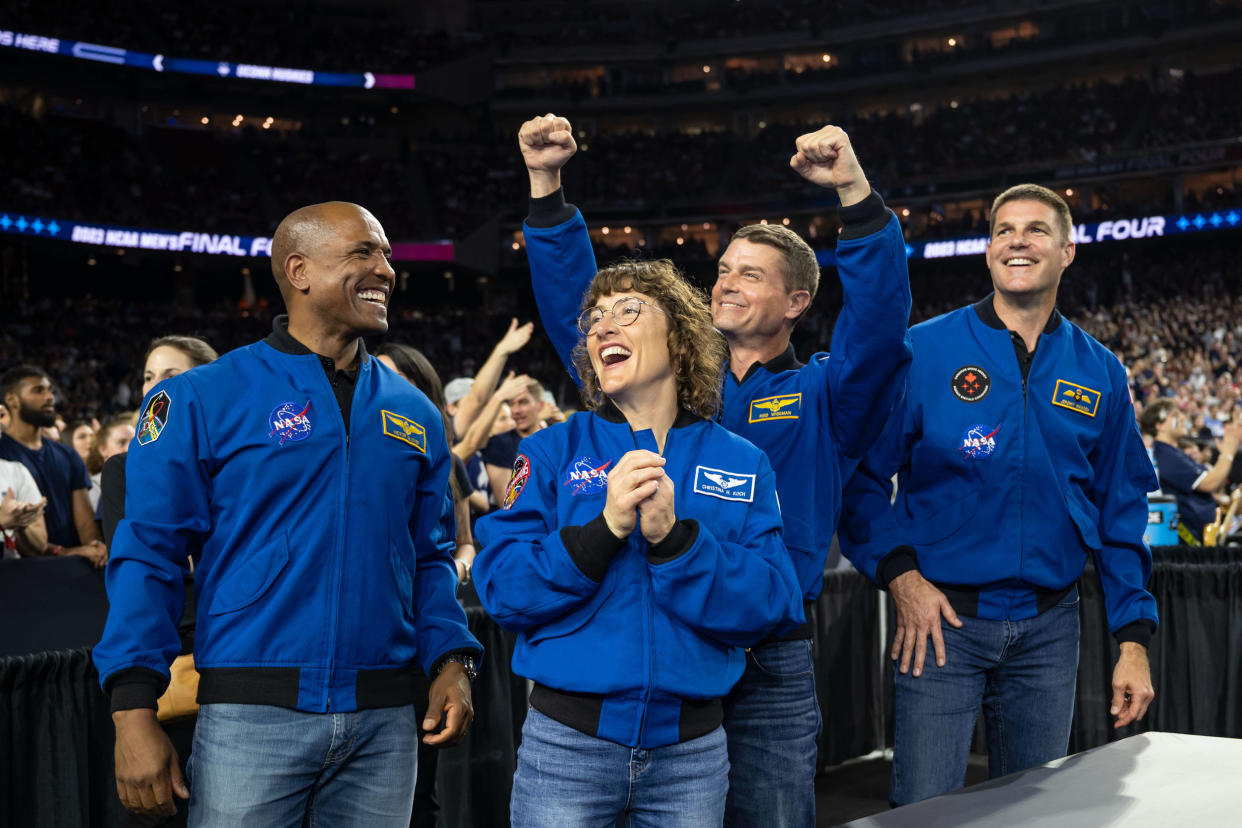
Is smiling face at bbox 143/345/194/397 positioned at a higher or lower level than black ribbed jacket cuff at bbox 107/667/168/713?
higher

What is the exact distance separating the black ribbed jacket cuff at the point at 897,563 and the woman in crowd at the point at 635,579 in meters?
0.69

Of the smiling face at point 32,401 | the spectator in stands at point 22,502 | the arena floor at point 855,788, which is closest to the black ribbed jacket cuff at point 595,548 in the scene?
the arena floor at point 855,788

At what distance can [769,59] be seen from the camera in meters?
35.2

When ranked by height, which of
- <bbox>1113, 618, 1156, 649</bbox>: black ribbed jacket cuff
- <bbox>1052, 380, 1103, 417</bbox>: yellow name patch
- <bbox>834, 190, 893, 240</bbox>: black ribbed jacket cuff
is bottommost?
<bbox>1113, 618, 1156, 649</bbox>: black ribbed jacket cuff

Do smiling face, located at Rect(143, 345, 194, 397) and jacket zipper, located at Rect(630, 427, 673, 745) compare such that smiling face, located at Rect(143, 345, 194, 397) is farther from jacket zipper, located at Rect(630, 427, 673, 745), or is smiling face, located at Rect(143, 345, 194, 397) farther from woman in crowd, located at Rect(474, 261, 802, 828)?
jacket zipper, located at Rect(630, 427, 673, 745)

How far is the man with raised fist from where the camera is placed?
2238 millimetres

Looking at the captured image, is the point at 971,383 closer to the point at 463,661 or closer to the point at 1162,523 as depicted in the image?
the point at 463,661

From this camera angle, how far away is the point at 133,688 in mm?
1967

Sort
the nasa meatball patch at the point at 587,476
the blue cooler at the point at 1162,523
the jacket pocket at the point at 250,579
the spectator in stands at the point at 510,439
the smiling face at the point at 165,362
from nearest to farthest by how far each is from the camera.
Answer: the nasa meatball patch at the point at 587,476, the jacket pocket at the point at 250,579, the smiling face at the point at 165,362, the spectator in stands at the point at 510,439, the blue cooler at the point at 1162,523

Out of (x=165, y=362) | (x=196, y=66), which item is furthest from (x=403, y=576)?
(x=196, y=66)

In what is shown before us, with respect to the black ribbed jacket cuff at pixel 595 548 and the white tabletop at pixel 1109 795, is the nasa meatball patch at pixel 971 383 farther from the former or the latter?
the black ribbed jacket cuff at pixel 595 548

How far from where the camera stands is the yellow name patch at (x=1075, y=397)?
272 centimetres

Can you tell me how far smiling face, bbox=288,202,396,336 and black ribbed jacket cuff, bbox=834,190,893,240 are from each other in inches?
38.3

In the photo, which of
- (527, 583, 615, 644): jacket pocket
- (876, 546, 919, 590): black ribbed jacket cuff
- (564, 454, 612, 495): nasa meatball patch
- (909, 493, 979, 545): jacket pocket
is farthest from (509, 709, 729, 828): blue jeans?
(909, 493, 979, 545): jacket pocket
